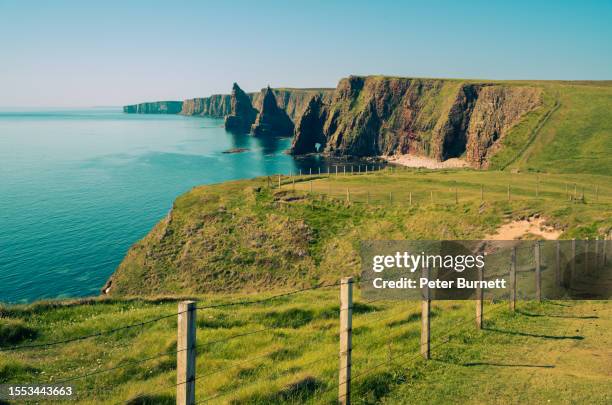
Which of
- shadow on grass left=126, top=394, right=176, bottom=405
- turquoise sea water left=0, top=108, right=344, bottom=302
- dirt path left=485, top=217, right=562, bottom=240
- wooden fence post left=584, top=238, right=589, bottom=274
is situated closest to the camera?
shadow on grass left=126, top=394, right=176, bottom=405

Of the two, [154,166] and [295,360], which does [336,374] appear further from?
[154,166]

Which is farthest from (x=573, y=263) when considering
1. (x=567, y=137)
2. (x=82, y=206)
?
(x=567, y=137)

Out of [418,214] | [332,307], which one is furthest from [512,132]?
[332,307]

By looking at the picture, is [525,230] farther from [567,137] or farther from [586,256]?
[567,137]

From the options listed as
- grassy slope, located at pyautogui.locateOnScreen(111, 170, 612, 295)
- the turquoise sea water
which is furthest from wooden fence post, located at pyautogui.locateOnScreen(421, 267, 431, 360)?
the turquoise sea water

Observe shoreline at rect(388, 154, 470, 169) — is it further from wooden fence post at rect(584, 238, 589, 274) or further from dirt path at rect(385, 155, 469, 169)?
wooden fence post at rect(584, 238, 589, 274)
